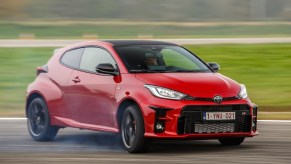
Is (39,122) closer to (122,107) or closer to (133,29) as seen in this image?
(122,107)

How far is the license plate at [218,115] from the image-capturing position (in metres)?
11.0

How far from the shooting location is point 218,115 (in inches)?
437

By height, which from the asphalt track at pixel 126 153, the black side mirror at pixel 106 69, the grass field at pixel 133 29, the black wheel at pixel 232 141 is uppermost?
the grass field at pixel 133 29

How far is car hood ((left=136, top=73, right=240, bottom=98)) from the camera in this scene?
36.4 feet

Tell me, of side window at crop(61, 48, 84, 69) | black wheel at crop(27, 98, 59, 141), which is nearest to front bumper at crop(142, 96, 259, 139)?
side window at crop(61, 48, 84, 69)

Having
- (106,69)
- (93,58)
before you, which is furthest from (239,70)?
(106,69)

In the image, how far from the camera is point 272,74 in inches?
994

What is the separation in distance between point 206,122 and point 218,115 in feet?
0.56

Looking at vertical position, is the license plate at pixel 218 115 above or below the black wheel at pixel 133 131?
above

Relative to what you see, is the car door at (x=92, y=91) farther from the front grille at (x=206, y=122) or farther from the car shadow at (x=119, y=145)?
the front grille at (x=206, y=122)

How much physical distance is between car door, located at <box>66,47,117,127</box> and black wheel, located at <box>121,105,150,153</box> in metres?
0.33

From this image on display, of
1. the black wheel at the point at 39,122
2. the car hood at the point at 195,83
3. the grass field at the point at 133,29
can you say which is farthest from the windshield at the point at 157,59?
the grass field at the point at 133,29

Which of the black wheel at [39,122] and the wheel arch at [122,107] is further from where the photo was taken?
the black wheel at [39,122]
